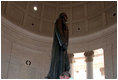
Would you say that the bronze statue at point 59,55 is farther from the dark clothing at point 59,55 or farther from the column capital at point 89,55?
the column capital at point 89,55

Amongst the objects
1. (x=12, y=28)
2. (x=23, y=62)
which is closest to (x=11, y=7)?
(x=12, y=28)

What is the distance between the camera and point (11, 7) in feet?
46.8

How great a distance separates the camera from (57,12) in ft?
52.3

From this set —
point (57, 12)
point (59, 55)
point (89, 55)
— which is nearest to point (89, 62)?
point (89, 55)

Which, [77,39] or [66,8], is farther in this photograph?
[66,8]

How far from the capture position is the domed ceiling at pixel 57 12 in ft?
46.3

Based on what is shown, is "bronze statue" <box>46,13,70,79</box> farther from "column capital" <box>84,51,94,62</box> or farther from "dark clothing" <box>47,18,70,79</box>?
"column capital" <box>84,51,94,62</box>

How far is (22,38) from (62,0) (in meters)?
3.87

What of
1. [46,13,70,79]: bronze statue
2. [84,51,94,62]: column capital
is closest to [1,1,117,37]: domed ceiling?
[84,51,94,62]: column capital

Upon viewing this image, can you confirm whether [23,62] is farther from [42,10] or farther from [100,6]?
[100,6]

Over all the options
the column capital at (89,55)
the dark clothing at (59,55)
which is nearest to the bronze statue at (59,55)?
the dark clothing at (59,55)

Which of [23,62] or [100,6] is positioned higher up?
[100,6]

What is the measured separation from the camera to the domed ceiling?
555 inches

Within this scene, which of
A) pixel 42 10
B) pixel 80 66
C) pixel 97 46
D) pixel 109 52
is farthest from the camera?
pixel 80 66
